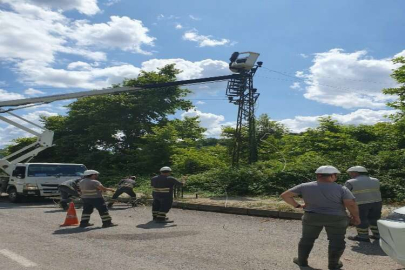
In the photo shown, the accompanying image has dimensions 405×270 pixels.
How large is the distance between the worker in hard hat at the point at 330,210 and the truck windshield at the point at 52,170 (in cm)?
1359

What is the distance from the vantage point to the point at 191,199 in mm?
14617

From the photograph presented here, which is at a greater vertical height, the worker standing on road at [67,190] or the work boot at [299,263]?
the worker standing on road at [67,190]

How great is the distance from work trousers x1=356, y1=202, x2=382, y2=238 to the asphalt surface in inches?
11.0

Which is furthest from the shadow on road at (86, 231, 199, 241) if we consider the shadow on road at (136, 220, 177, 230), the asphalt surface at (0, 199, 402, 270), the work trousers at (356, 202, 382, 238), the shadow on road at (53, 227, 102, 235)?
the work trousers at (356, 202, 382, 238)

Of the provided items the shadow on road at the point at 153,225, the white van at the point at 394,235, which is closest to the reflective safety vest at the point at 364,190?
the white van at the point at 394,235

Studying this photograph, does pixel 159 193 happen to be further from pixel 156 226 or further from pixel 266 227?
pixel 266 227

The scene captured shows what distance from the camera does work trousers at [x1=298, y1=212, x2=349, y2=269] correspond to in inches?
208

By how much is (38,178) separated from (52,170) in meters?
0.67

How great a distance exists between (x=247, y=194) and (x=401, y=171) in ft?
18.3

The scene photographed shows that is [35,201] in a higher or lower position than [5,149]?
lower

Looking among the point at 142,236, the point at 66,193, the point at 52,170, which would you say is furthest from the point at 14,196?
the point at 142,236

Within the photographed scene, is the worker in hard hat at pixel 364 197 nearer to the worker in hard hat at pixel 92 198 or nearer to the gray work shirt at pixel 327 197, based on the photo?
the gray work shirt at pixel 327 197

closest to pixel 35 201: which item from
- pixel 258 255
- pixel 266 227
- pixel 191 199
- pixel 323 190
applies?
pixel 191 199

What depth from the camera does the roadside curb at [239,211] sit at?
408 inches
